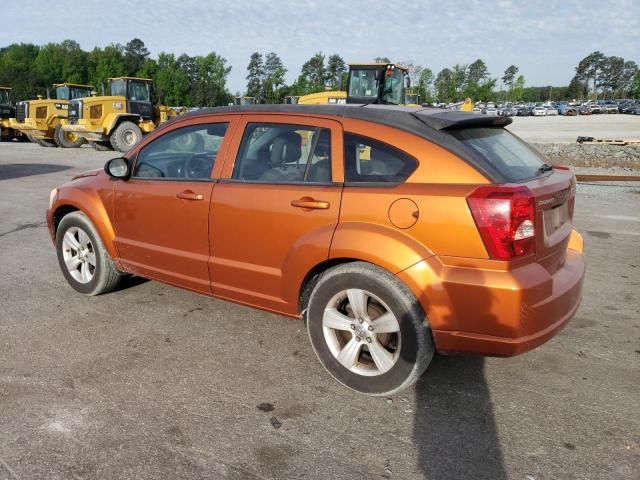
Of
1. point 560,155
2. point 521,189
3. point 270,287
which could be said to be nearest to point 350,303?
point 270,287

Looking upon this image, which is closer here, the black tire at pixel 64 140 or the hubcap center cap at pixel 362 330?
the hubcap center cap at pixel 362 330

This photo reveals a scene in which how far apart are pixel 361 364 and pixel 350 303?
39 centimetres

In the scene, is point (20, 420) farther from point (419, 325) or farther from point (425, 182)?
point (425, 182)

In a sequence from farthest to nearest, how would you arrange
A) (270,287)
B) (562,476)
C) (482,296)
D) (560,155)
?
(560,155) → (270,287) → (482,296) → (562,476)

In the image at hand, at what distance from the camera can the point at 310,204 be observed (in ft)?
10.7

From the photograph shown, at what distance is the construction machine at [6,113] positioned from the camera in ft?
90.0

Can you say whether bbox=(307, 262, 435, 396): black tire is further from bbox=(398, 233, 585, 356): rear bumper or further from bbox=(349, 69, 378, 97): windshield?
bbox=(349, 69, 378, 97): windshield

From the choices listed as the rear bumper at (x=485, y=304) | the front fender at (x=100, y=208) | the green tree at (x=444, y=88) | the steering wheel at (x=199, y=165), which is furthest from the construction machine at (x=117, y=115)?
the green tree at (x=444, y=88)

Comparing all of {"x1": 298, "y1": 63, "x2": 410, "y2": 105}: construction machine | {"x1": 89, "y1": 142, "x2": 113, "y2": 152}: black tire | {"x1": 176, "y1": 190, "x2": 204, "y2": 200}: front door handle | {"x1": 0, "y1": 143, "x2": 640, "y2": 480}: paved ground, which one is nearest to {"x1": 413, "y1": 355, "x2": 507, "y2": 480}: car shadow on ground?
{"x1": 0, "y1": 143, "x2": 640, "y2": 480}: paved ground

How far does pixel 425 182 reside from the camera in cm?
294

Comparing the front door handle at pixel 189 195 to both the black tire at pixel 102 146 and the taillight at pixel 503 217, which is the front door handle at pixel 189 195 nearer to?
the taillight at pixel 503 217

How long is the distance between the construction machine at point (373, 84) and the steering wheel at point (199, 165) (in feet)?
42.0

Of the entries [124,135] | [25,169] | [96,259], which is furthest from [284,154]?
[124,135]

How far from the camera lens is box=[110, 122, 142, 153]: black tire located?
20678 millimetres
